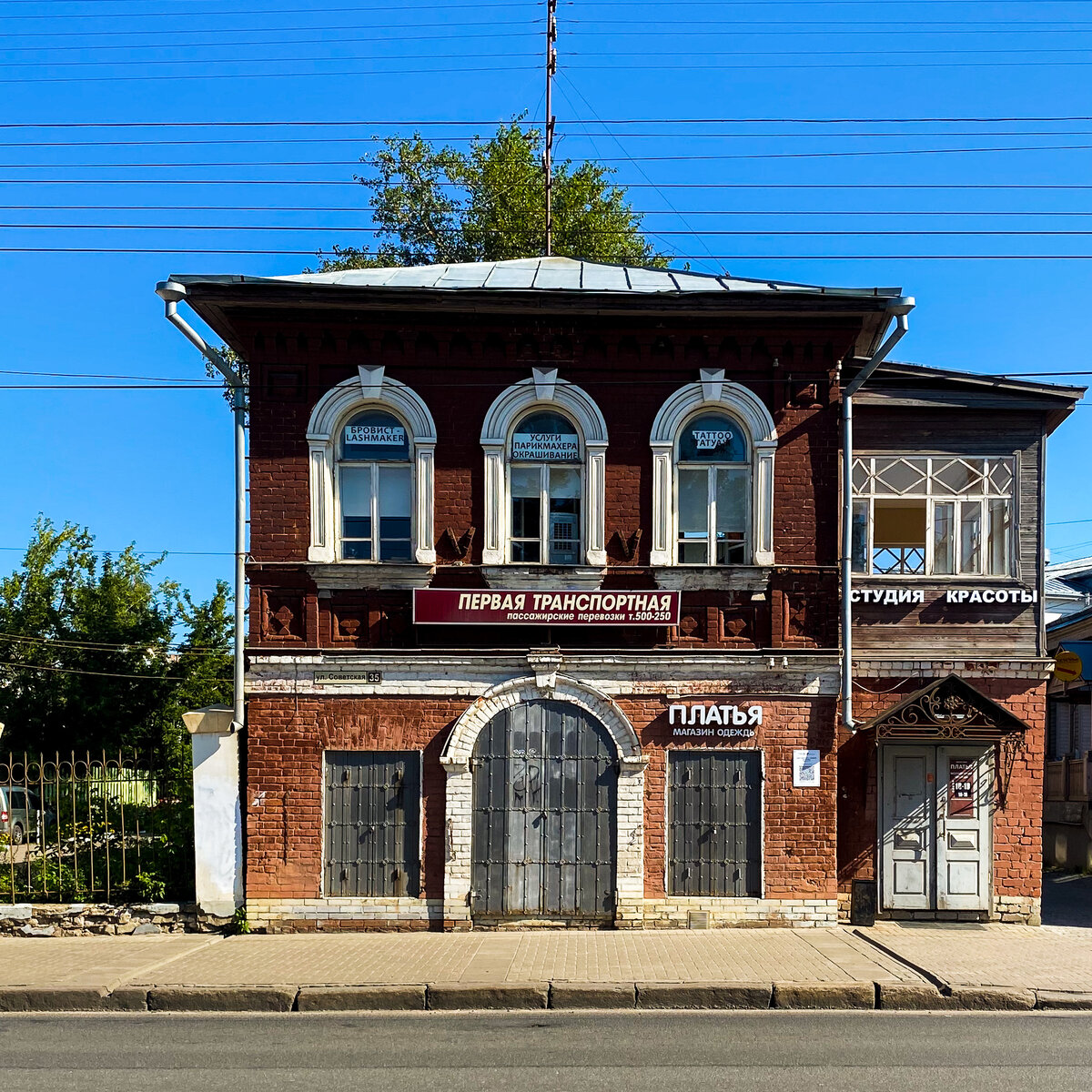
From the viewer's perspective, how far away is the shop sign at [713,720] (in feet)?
41.8

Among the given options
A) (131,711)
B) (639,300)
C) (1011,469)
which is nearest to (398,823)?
(639,300)

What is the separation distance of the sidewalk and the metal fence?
62 centimetres

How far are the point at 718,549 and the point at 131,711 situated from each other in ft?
61.5

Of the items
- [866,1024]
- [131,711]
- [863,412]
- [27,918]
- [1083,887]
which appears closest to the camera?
[866,1024]

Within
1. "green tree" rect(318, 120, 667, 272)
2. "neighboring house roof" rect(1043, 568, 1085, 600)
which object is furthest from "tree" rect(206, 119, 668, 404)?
"neighboring house roof" rect(1043, 568, 1085, 600)

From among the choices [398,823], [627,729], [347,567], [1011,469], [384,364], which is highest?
[384,364]

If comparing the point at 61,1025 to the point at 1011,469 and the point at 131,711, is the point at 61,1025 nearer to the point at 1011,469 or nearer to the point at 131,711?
the point at 1011,469

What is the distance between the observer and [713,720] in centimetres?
1274

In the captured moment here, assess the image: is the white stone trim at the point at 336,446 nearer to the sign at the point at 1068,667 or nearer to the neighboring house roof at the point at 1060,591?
the sign at the point at 1068,667

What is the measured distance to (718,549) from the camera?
1303cm

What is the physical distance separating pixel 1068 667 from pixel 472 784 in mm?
8013

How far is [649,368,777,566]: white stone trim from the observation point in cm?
1284

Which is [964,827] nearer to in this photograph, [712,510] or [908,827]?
[908,827]

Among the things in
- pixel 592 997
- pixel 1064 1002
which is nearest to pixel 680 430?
pixel 592 997
